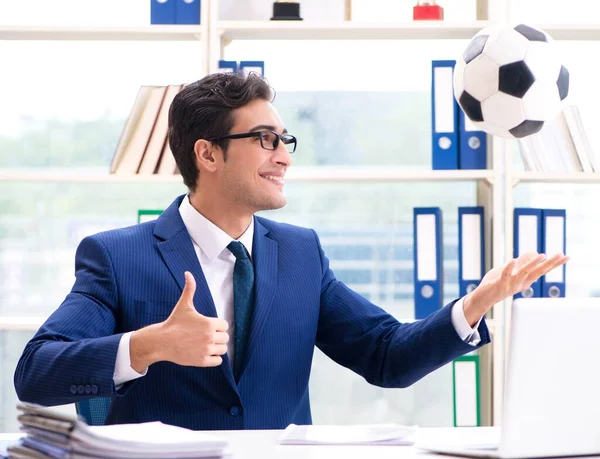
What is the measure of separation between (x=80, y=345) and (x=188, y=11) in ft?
4.86

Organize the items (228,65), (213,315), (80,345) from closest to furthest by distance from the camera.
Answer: (80,345), (213,315), (228,65)

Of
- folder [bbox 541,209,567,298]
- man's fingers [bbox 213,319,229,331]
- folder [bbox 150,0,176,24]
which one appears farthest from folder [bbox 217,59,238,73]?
man's fingers [bbox 213,319,229,331]

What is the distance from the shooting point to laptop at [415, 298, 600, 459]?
1.11m

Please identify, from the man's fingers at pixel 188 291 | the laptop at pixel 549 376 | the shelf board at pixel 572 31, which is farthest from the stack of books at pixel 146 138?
the laptop at pixel 549 376

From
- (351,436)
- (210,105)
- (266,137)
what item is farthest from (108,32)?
(351,436)

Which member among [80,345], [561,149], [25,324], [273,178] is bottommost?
[25,324]

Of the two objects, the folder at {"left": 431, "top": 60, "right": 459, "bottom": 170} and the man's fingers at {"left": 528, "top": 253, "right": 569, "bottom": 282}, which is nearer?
the man's fingers at {"left": 528, "top": 253, "right": 569, "bottom": 282}

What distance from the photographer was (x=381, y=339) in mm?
1886

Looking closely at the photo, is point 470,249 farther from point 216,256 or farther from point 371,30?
point 216,256

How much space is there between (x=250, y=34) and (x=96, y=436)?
1950 millimetres

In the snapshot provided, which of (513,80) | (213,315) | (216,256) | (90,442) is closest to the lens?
(90,442)

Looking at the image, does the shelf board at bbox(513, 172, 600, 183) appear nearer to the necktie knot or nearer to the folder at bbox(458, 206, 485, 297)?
the folder at bbox(458, 206, 485, 297)

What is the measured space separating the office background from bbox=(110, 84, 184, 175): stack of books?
Answer: 1.28 ft

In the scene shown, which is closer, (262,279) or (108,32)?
(262,279)
